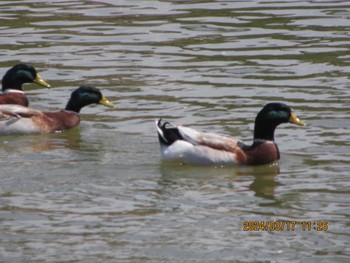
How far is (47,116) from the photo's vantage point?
17.5m

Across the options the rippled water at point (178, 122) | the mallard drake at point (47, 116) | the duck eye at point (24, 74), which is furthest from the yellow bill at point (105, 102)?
the duck eye at point (24, 74)

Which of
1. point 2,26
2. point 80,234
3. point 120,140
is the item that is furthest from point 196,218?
point 2,26

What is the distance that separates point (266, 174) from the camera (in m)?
15.0

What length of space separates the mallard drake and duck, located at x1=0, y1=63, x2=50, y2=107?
102 cm

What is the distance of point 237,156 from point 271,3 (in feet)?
36.3

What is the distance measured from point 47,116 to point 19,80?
61.2 inches

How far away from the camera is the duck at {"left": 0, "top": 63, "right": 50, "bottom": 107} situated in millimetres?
18703

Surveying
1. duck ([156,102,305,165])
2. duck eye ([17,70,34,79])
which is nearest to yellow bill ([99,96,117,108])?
duck eye ([17,70,34,79])

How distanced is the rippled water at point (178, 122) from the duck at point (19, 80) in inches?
15.8

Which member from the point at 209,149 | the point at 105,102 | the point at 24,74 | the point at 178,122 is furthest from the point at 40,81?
the point at 209,149

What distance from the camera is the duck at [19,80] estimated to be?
18.7 m

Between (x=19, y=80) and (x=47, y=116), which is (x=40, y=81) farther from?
(x=47, y=116)

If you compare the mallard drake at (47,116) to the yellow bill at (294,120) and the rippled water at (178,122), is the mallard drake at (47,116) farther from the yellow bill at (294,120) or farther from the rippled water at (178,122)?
the yellow bill at (294,120)

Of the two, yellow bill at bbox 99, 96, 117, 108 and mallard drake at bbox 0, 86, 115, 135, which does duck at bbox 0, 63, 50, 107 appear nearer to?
mallard drake at bbox 0, 86, 115, 135
